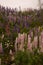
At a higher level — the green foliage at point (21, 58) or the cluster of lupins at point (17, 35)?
the cluster of lupins at point (17, 35)

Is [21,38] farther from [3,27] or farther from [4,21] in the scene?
[4,21]

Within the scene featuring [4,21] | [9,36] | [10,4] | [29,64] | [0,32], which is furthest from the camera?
[10,4]

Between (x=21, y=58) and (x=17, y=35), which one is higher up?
(x=17, y=35)

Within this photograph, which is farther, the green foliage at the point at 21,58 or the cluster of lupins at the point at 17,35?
the cluster of lupins at the point at 17,35

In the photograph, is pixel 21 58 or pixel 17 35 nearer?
pixel 21 58

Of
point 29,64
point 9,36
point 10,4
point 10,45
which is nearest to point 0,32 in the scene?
point 9,36

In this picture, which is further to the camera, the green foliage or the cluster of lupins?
the cluster of lupins

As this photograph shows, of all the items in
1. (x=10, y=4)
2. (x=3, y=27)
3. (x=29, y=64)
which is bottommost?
(x=29, y=64)

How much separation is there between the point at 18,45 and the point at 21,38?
80 mm

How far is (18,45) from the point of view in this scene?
2.83m

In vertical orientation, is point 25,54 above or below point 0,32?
below

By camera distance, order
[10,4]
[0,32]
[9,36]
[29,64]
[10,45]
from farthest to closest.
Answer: [10,4]
[0,32]
[9,36]
[10,45]
[29,64]

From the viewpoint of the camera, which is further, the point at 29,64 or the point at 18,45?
the point at 18,45

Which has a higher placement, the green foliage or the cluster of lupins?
the cluster of lupins
